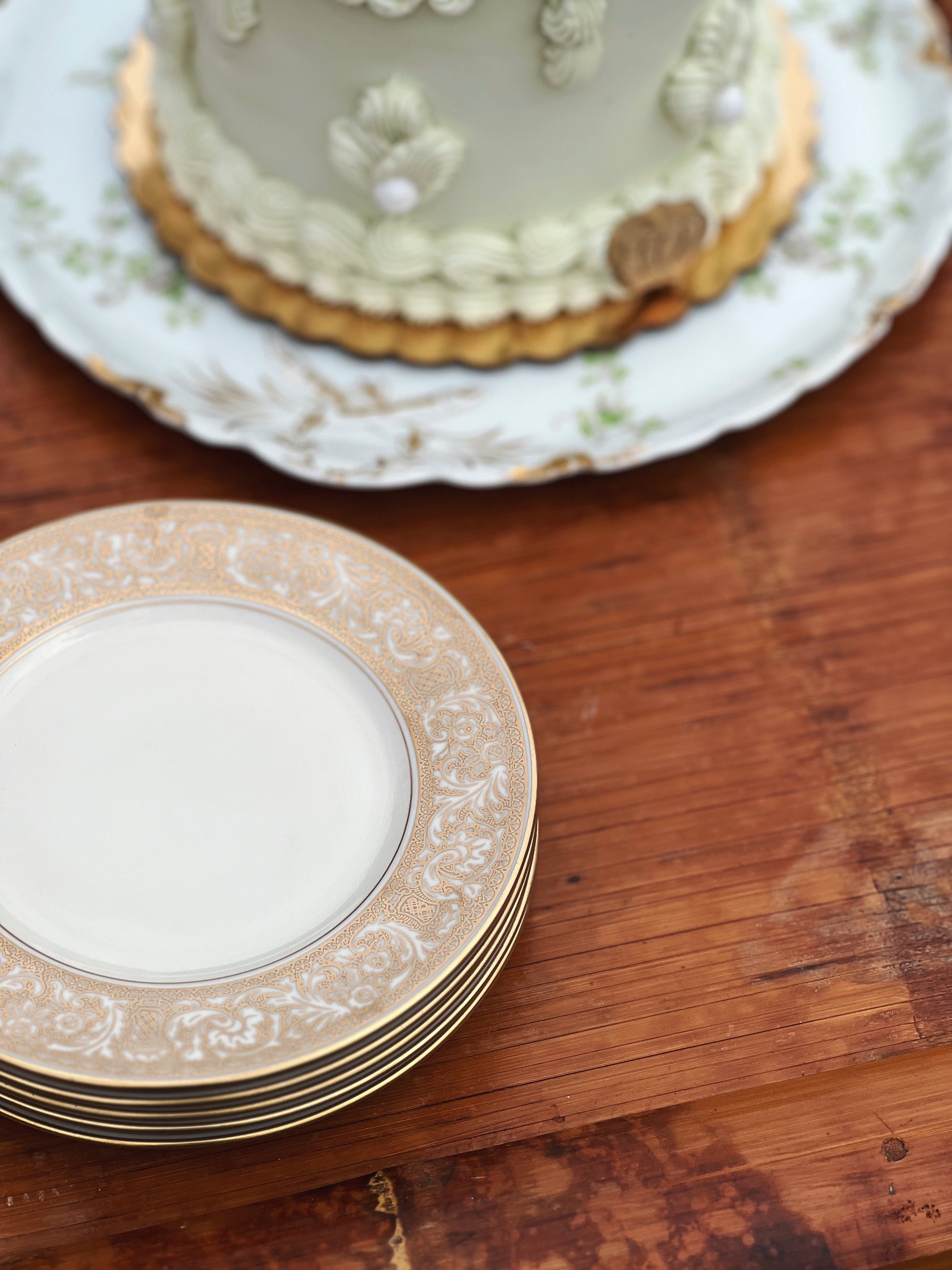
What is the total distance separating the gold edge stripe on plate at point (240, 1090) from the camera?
57 centimetres

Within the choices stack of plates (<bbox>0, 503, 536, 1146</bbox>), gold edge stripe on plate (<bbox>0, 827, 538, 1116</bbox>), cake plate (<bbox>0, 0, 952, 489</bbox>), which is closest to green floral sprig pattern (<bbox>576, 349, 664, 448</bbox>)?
cake plate (<bbox>0, 0, 952, 489</bbox>)

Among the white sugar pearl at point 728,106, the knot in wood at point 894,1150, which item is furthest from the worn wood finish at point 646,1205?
the white sugar pearl at point 728,106

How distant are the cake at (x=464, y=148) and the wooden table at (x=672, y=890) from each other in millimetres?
150

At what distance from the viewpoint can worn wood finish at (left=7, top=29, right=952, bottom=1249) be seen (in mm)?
676

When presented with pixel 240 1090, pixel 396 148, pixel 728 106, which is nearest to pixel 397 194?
pixel 396 148

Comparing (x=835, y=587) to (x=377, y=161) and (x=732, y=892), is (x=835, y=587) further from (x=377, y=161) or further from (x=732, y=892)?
(x=377, y=161)

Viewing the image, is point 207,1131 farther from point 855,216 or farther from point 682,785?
point 855,216

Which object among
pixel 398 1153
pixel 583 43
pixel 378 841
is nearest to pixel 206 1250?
pixel 398 1153

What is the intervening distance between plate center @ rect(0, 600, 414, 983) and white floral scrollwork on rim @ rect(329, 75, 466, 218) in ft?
1.10

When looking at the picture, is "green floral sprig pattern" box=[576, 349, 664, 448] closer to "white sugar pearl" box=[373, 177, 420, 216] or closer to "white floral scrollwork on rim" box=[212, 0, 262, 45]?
"white sugar pearl" box=[373, 177, 420, 216]

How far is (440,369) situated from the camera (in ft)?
3.15

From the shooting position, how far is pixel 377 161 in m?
0.86

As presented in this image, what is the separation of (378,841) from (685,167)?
591mm

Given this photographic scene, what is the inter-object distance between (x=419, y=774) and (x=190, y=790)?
133mm
